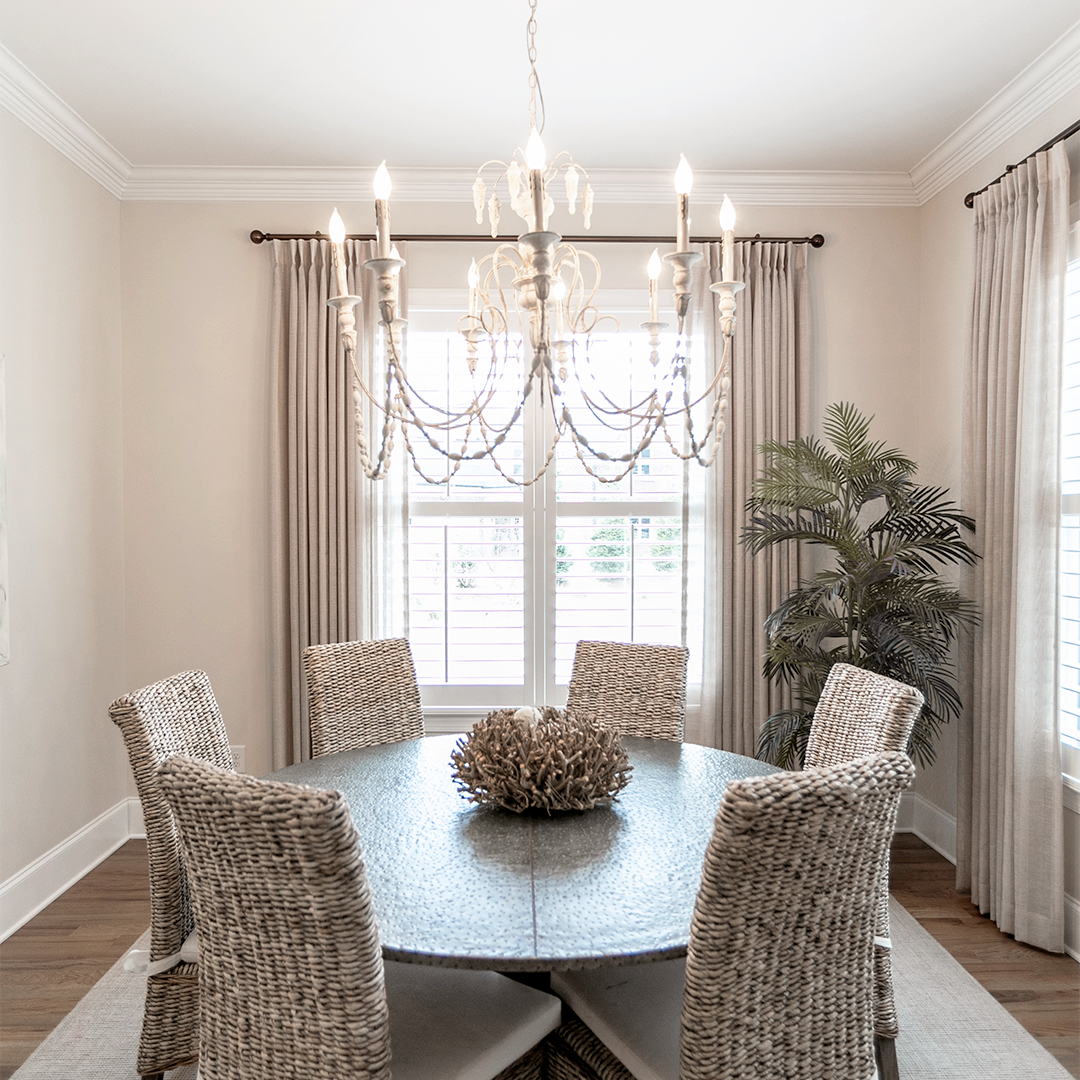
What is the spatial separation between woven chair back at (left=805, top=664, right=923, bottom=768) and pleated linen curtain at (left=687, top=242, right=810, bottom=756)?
1437 mm

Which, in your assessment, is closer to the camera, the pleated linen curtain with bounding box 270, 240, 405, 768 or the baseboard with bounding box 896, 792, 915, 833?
the pleated linen curtain with bounding box 270, 240, 405, 768

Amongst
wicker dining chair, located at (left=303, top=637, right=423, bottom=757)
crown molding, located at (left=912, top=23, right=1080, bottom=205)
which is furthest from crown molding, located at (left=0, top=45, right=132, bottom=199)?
crown molding, located at (left=912, top=23, right=1080, bottom=205)

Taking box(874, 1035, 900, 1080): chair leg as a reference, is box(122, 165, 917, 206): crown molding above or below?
above

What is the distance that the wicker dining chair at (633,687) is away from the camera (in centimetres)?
281

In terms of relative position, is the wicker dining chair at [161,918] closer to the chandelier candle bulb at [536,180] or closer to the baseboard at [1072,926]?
the chandelier candle bulb at [536,180]

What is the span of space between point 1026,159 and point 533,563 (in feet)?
7.79

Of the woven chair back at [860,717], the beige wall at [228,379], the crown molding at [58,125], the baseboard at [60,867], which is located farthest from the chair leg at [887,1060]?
the crown molding at [58,125]

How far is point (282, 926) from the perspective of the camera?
4.18 ft

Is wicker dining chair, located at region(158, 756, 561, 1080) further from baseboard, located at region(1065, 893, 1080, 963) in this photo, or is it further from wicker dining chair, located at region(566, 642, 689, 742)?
baseboard, located at region(1065, 893, 1080, 963)

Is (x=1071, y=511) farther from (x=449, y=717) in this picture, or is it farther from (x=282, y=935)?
(x=282, y=935)

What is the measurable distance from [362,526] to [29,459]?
127cm

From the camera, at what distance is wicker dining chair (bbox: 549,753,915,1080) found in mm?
1224

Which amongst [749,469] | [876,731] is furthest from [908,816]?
[876,731]

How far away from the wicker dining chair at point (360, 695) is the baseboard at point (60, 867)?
1.19 m
